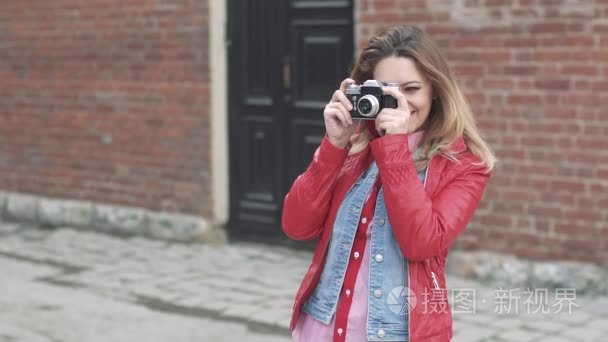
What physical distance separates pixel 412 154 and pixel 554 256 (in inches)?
152

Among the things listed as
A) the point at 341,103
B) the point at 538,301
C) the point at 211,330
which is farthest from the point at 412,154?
the point at 538,301

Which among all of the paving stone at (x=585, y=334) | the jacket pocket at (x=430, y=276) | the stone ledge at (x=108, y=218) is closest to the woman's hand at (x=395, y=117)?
the jacket pocket at (x=430, y=276)

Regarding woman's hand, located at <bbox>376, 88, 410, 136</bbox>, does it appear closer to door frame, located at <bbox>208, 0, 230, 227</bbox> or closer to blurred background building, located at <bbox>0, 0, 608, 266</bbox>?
blurred background building, located at <bbox>0, 0, 608, 266</bbox>

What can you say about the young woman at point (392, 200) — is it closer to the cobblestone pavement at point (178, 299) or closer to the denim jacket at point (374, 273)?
the denim jacket at point (374, 273)

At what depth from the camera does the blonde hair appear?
2867mm

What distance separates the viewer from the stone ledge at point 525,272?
20.8ft

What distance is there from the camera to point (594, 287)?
6.35m

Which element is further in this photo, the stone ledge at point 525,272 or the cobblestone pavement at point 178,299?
the stone ledge at point 525,272

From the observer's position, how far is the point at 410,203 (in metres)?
2.75

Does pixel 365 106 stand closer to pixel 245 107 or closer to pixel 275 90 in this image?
pixel 275 90

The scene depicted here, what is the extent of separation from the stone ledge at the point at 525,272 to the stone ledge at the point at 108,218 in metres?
2.37

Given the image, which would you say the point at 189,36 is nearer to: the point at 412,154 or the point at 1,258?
the point at 1,258

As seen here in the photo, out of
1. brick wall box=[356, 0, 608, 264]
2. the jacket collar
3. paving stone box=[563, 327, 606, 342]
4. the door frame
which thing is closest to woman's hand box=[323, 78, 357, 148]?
the jacket collar

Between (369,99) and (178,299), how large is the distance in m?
4.19
